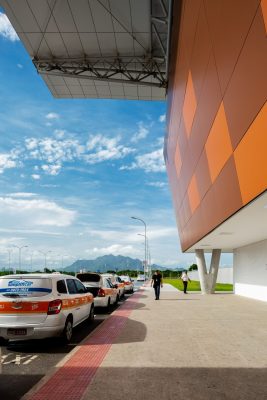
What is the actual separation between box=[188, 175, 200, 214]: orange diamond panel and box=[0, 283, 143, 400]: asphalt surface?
28.8 ft

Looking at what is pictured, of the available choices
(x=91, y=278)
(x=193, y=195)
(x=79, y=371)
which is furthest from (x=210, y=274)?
(x=79, y=371)

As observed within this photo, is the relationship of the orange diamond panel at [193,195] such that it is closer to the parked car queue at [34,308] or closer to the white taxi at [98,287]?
the white taxi at [98,287]

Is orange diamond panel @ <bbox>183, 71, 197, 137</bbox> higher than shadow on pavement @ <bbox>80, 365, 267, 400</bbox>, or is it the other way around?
orange diamond panel @ <bbox>183, 71, 197, 137</bbox>

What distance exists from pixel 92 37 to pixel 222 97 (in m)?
11.9

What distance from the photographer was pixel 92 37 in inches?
795

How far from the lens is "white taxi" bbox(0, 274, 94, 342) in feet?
29.6

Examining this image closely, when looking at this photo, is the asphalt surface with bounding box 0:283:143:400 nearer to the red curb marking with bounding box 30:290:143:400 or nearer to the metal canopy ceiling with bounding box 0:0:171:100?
the red curb marking with bounding box 30:290:143:400

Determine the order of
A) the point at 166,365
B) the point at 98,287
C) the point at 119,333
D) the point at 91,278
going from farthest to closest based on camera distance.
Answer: the point at 91,278 < the point at 98,287 < the point at 119,333 < the point at 166,365

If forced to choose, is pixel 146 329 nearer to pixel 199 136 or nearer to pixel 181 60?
pixel 199 136

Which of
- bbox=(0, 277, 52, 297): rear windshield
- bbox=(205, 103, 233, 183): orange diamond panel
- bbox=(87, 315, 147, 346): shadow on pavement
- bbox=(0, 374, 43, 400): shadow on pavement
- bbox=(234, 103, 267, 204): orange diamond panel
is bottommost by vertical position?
bbox=(87, 315, 147, 346): shadow on pavement

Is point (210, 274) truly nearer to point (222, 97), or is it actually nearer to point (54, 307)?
point (222, 97)

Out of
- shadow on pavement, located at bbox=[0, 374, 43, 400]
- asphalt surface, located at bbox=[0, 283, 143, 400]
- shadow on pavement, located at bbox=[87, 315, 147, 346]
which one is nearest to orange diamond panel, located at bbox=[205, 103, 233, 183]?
shadow on pavement, located at bbox=[87, 315, 147, 346]

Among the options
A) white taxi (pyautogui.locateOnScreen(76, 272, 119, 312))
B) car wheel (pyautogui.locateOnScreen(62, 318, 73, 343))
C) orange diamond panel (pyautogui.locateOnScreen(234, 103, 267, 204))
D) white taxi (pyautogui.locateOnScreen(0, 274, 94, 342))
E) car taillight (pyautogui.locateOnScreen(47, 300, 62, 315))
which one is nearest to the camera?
orange diamond panel (pyautogui.locateOnScreen(234, 103, 267, 204))

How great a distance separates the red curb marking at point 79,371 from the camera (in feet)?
19.3
